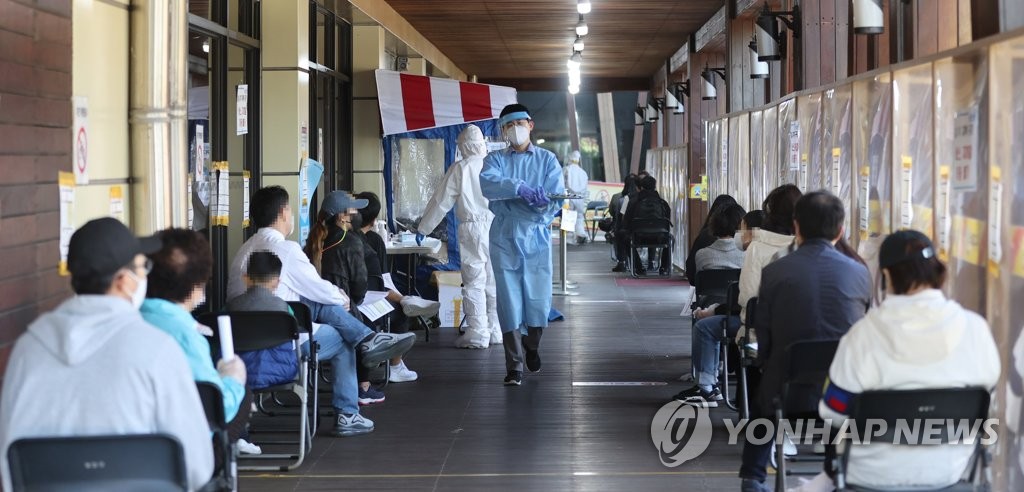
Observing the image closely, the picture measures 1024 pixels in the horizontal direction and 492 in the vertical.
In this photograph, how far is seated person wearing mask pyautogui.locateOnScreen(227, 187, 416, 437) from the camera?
5762 millimetres

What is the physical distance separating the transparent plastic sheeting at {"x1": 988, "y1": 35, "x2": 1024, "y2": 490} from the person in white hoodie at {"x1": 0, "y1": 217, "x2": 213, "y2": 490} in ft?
8.08

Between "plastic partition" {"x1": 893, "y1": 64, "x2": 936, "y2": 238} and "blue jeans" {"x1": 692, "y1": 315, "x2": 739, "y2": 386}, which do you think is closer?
"plastic partition" {"x1": 893, "y1": 64, "x2": 936, "y2": 238}

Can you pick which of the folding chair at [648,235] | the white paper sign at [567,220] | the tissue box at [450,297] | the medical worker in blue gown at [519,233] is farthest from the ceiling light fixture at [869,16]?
the folding chair at [648,235]

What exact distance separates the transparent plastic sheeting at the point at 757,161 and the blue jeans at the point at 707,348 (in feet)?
8.08

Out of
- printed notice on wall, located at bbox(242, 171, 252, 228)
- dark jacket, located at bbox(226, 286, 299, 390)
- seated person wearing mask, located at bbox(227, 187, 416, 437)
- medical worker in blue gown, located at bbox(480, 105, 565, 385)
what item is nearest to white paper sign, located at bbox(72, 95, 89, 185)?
dark jacket, located at bbox(226, 286, 299, 390)

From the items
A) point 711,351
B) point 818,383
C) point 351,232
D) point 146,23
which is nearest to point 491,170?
point 351,232

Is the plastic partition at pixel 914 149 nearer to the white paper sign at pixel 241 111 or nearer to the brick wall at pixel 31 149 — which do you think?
the brick wall at pixel 31 149

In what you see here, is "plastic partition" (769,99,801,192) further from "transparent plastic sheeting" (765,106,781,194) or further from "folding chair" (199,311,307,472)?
"folding chair" (199,311,307,472)

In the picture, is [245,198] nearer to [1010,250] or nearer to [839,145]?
[839,145]

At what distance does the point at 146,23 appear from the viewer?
4918 mm

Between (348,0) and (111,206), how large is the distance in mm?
5606

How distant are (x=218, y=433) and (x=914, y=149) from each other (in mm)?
2916

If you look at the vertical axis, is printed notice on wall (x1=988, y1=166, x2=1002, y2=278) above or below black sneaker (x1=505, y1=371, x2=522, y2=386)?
above

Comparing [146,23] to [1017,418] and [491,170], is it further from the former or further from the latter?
[1017,418]
